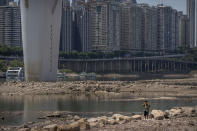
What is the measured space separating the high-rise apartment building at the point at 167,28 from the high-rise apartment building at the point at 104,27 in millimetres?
20684

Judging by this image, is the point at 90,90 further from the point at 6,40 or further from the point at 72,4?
the point at 72,4

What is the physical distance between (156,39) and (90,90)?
399 ft

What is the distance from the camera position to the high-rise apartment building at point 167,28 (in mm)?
163000

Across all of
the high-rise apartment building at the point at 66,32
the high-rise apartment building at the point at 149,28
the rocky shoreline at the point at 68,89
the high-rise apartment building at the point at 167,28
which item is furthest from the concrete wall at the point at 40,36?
the high-rise apartment building at the point at 167,28

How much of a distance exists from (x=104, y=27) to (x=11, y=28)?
2542cm

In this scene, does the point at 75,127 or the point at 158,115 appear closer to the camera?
the point at 75,127

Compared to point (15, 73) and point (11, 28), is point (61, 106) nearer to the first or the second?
point (15, 73)

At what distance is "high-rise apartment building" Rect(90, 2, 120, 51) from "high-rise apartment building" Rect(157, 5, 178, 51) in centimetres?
2068

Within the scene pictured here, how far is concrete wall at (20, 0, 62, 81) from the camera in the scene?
45.8 m

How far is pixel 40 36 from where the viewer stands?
46.2 metres

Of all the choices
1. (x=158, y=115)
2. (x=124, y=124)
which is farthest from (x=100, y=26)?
(x=124, y=124)

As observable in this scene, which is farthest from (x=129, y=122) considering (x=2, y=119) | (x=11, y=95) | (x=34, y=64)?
(x=34, y=64)

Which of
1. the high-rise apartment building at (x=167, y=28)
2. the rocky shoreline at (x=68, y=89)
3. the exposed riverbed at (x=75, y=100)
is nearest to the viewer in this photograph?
the exposed riverbed at (x=75, y=100)

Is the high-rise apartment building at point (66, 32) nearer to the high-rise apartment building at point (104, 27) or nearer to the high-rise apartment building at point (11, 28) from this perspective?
the high-rise apartment building at point (104, 27)
